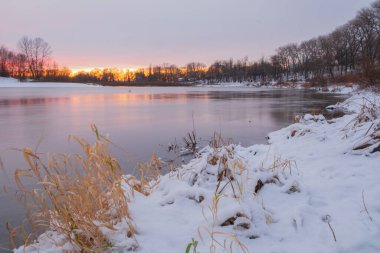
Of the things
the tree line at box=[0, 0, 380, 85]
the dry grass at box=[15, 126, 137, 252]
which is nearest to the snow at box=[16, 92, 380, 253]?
the dry grass at box=[15, 126, 137, 252]

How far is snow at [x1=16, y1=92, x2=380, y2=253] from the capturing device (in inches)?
85.3

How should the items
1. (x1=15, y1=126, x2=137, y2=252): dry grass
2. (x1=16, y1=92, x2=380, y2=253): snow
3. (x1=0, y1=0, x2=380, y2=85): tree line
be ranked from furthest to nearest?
(x1=0, y1=0, x2=380, y2=85): tree line < (x1=15, y1=126, x2=137, y2=252): dry grass < (x1=16, y1=92, x2=380, y2=253): snow

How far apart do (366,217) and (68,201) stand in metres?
2.53

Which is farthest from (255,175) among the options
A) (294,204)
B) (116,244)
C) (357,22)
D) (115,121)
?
(357,22)

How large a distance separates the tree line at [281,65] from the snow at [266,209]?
29.3 meters

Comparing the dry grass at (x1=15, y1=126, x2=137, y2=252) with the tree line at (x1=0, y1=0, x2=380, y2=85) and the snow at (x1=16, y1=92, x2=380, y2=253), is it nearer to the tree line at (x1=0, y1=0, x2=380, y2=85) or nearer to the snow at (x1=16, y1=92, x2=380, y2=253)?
the snow at (x1=16, y1=92, x2=380, y2=253)

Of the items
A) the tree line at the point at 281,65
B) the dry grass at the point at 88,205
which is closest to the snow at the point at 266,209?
the dry grass at the point at 88,205

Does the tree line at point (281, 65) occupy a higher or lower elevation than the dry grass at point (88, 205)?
higher

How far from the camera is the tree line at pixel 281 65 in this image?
49497mm

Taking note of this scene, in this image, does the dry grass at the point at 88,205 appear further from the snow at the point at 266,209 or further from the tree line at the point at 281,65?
the tree line at the point at 281,65

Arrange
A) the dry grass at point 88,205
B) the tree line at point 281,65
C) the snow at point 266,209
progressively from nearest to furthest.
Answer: the snow at point 266,209, the dry grass at point 88,205, the tree line at point 281,65

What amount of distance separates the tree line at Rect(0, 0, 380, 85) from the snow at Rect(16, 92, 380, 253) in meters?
29.3

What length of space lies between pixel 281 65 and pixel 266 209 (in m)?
87.3

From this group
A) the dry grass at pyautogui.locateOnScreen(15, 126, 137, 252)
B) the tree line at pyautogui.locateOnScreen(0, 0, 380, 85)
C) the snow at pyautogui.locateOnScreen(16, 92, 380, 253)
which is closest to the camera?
the snow at pyautogui.locateOnScreen(16, 92, 380, 253)
